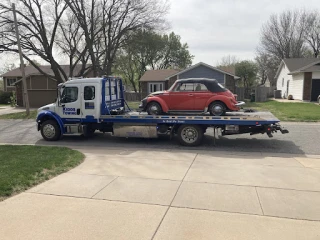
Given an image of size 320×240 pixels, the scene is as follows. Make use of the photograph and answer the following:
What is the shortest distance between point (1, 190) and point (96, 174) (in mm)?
1961

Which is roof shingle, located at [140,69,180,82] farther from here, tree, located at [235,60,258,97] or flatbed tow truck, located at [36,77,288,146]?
flatbed tow truck, located at [36,77,288,146]

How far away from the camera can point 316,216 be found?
14.4 ft

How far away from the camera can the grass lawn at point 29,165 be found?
583 centimetres

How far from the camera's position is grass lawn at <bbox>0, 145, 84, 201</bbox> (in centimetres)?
583

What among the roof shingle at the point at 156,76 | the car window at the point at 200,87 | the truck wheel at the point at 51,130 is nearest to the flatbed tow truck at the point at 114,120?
the truck wheel at the point at 51,130

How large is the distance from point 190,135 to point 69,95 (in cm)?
501

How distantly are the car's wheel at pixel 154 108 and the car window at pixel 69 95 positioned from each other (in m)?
2.89

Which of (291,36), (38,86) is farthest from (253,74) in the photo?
(38,86)

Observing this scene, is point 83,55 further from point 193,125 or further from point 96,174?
point 96,174

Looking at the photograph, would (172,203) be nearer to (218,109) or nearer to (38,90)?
(218,109)

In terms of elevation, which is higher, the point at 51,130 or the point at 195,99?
the point at 195,99

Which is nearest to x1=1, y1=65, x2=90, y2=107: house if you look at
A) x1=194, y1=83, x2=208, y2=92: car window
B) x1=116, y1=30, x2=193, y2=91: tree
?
x1=116, y1=30, x2=193, y2=91: tree

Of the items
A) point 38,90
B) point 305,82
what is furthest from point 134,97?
point 305,82

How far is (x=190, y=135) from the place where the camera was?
1025 cm
